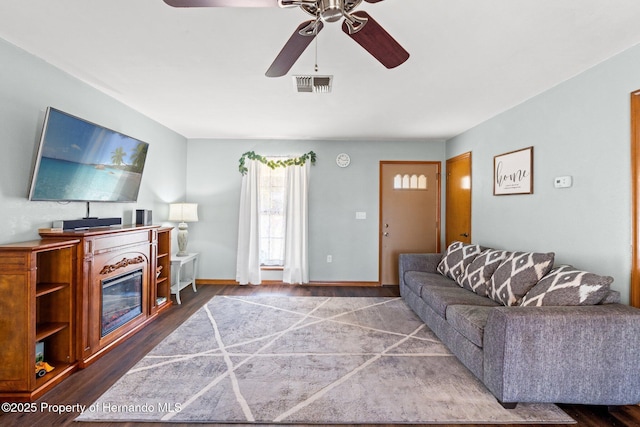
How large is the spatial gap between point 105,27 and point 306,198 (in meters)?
3.36

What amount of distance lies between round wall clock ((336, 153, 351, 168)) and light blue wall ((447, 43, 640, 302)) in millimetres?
2246

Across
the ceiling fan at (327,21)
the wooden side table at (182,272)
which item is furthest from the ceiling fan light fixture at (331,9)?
the wooden side table at (182,272)

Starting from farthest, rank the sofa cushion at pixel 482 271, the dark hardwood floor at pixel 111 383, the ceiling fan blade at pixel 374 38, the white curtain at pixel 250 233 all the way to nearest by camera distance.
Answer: the white curtain at pixel 250 233 < the sofa cushion at pixel 482 271 < the dark hardwood floor at pixel 111 383 < the ceiling fan blade at pixel 374 38

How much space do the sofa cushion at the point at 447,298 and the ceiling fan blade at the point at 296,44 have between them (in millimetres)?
2418

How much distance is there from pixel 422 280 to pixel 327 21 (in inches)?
120

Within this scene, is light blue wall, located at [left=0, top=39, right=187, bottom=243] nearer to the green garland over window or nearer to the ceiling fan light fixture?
the green garland over window

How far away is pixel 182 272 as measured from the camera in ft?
16.0

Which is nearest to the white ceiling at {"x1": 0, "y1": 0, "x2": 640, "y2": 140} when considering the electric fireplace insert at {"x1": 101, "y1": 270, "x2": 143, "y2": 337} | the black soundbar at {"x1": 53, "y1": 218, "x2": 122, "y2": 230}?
the black soundbar at {"x1": 53, "y1": 218, "x2": 122, "y2": 230}

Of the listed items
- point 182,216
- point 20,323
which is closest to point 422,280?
point 182,216

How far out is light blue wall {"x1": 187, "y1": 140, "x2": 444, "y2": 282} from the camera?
5.04m

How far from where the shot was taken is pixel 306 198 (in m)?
4.93

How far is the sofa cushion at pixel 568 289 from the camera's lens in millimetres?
2002

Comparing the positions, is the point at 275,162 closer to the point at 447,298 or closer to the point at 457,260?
the point at 457,260

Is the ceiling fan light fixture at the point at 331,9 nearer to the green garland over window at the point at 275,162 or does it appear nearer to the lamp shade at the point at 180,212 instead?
the green garland over window at the point at 275,162
